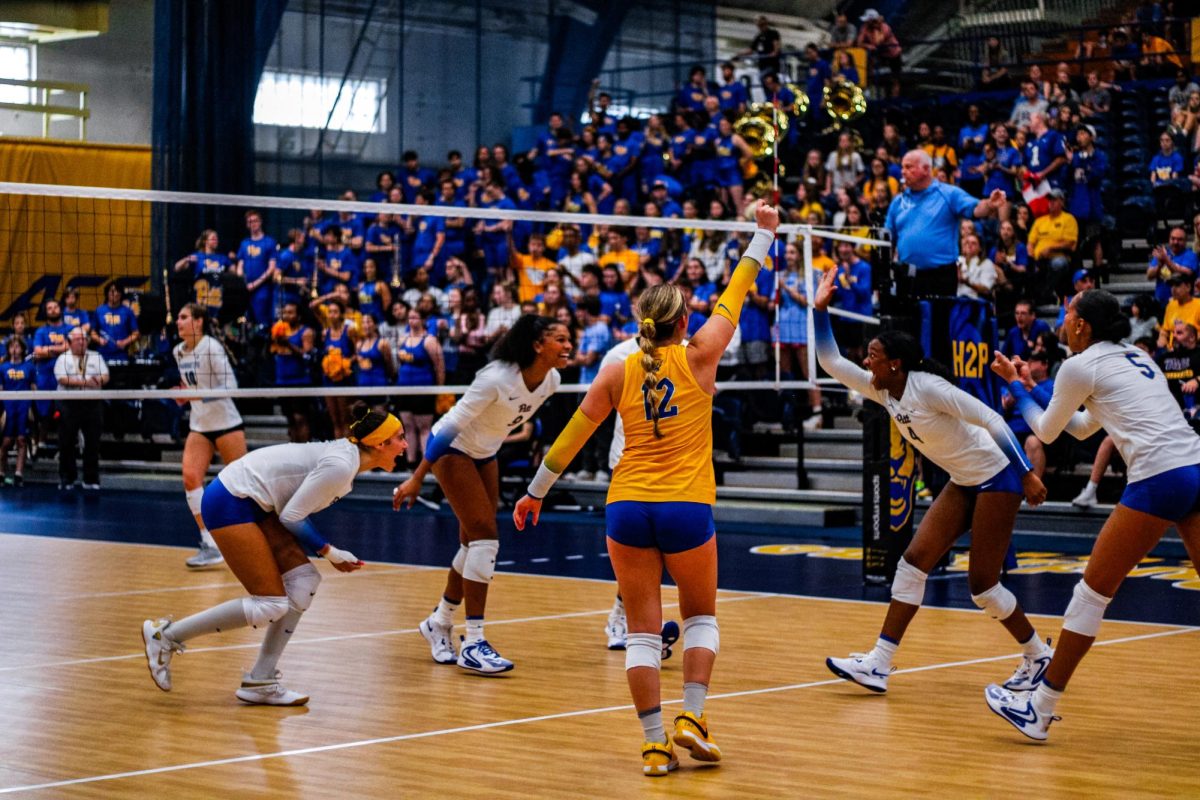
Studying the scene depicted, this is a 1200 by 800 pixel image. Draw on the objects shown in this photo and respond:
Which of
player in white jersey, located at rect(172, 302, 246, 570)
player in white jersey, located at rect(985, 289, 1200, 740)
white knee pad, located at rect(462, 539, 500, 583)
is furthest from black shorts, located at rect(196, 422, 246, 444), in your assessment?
player in white jersey, located at rect(985, 289, 1200, 740)

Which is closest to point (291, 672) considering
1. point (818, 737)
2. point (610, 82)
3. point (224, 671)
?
point (224, 671)

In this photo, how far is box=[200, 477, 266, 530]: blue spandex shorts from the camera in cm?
727

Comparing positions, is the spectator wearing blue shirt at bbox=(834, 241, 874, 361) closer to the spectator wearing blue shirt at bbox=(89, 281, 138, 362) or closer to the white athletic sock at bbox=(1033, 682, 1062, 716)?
the spectator wearing blue shirt at bbox=(89, 281, 138, 362)

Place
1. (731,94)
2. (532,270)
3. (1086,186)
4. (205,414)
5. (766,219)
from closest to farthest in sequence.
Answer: (766,219)
(205,414)
(1086,186)
(532,270)
(731,94)

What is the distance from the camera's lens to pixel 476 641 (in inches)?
320

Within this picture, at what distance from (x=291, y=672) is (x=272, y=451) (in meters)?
1.27

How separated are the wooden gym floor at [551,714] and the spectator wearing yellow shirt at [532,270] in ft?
23.3

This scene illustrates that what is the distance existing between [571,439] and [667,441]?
39cm

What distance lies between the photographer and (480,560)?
8195 millimetres

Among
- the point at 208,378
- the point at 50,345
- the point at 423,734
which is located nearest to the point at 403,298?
the point at 50,345

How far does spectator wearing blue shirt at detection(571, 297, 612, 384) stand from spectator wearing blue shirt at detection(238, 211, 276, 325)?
4601mm

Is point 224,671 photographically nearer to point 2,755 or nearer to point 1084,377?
point 2,755

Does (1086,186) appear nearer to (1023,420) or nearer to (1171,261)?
(1171,261)

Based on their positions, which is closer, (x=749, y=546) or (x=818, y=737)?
(x=818, y=737)
